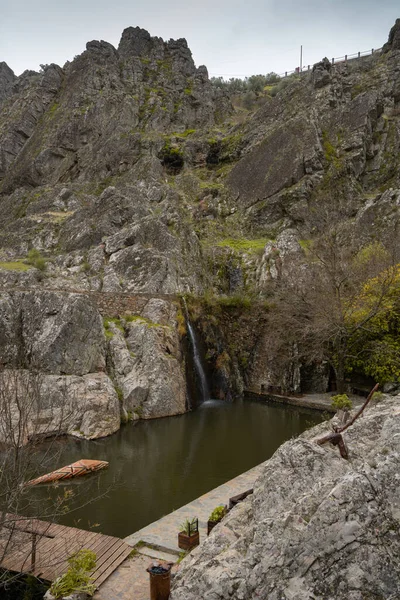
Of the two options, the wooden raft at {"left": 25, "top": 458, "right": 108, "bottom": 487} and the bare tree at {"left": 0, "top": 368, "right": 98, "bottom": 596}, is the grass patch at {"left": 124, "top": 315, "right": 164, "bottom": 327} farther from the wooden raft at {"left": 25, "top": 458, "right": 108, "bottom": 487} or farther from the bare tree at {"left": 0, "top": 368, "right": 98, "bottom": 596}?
the bare tree at {"left": 0, "top": 368, "right": 98, "bottom": 596}

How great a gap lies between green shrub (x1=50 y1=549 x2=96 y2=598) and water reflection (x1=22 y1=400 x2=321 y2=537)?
2165 mm

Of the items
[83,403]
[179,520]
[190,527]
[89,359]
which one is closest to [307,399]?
[89,359]

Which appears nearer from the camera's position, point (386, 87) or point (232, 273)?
point (232, 273)

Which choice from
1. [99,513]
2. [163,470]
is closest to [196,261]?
[163,470]

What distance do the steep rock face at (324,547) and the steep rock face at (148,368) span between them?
1831 centimetres

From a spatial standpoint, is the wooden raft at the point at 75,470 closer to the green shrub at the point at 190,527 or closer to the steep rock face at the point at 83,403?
the steep rock face at the point at 83,403

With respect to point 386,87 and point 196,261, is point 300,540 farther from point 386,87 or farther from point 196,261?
point 386,87

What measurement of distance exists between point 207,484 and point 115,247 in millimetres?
27372

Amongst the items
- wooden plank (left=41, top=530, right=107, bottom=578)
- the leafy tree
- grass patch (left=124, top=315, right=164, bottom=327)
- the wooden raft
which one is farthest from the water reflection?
grass patch (left=124, top=315, right=164, bottom=327)

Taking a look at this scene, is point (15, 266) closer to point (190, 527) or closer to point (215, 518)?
point (190, 527)

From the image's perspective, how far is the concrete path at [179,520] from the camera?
10.1 meters

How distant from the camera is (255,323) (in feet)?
110

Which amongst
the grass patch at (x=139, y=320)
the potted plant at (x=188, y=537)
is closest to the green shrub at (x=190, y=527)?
the potted plant at (x=188, y=537)

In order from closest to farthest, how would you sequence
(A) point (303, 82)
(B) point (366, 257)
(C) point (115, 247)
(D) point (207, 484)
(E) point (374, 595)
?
(E) point (374, 595)
(D) point (207, 484)
(B) point (366, 257)
(C) point (115, 247)
(A) point (303, 82)
